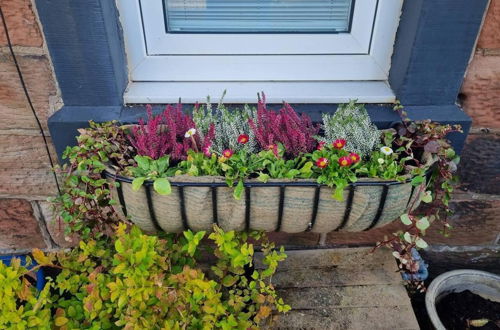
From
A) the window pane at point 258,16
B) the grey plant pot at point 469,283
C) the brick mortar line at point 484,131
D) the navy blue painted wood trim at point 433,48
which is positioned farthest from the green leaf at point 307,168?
the grey plant pot at point 469,283

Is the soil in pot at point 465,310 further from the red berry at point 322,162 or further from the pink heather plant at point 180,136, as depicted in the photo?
the pink heather plant at point 180,136

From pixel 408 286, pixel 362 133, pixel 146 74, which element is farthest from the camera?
pixel 408 286

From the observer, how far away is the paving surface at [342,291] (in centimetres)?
149

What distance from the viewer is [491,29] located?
144 centimetres

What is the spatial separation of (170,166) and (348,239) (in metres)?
0.91

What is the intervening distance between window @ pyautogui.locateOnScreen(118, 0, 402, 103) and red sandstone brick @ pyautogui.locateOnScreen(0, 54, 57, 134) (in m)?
0.28

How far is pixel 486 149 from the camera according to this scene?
5.38 ft

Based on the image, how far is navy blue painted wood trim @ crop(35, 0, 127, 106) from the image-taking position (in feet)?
4.29

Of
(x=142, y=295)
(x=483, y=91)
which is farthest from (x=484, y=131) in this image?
(x=142, y=295)

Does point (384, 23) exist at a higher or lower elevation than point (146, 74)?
higher

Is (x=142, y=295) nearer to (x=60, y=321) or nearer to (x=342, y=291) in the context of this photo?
(x=60, y=321)

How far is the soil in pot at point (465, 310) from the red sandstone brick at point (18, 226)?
Answer: 5.69 feet

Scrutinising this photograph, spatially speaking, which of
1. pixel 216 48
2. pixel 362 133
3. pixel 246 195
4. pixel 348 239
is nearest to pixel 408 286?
pixel 348 239

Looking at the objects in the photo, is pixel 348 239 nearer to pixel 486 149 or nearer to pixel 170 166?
pixel 486 149
